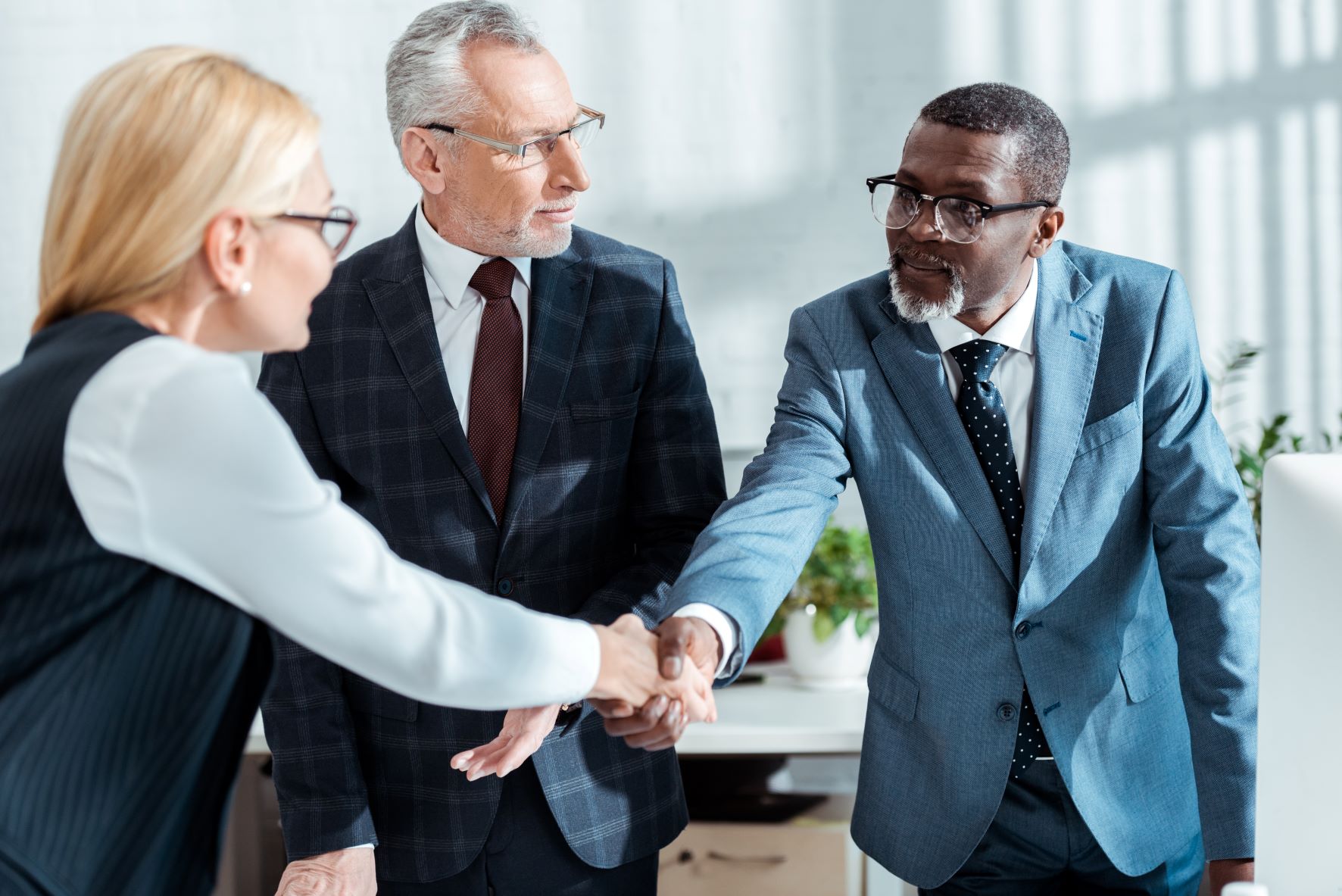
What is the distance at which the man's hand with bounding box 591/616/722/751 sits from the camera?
146 cm

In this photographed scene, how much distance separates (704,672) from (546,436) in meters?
0.39

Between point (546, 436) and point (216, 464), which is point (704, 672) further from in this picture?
point (216, 464)

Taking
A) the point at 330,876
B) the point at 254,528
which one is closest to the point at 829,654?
the point at 330,876

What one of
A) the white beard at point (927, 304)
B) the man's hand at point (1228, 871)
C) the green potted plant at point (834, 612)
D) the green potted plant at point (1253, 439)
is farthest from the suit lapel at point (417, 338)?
the green potted plant at point (1253, 439)

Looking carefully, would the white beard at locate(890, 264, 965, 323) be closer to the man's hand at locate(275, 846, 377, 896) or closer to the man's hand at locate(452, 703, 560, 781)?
the man's hand at locate(452, 703, 560, 781)

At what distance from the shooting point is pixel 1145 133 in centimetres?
306

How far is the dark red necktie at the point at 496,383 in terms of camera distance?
169 cm

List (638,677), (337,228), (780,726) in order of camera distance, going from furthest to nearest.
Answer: (780,726) < (638,677) < (337,228)

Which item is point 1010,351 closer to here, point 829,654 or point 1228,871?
point 1228,871

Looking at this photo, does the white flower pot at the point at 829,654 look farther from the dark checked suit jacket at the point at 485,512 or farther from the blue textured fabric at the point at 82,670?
the blue textured fabric at the point at 82,670

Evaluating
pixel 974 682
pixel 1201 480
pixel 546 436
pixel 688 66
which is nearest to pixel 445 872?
pixel 546 436

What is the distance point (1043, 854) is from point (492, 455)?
2.94 ft

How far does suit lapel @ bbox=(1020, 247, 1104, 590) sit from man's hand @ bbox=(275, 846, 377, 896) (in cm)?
96

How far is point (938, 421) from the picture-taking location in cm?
164
